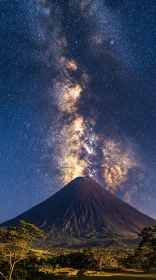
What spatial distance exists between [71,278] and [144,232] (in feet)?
39.5

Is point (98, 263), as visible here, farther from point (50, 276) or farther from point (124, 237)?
point (124, 237)

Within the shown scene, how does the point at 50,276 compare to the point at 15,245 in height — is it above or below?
below

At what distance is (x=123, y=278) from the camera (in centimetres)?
3547

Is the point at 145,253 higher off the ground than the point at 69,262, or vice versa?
the point at 145,253

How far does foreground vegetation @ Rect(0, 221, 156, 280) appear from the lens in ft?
111

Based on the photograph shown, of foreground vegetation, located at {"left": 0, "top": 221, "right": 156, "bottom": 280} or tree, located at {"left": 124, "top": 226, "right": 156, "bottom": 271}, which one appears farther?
tree, located at {"left": 124, "top": 226, "right": 156, "bottom": 271}

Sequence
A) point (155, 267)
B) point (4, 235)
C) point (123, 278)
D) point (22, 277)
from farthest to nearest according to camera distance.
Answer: point (155, 267)
point (22, 277)
point (123, 278)
point (4, 235)

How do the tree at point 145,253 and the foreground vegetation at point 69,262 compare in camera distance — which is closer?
the foreground vegetation at point 69,262

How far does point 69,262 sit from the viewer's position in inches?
2253

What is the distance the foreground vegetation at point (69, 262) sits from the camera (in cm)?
3369

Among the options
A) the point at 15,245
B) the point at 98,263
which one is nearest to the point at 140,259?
the point at 98,263

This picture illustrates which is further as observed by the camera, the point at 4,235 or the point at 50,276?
the point at 50,276

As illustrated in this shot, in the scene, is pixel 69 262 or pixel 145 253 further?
pixel 69 262

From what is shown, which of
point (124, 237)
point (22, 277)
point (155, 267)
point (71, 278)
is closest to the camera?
point (71, 278)
